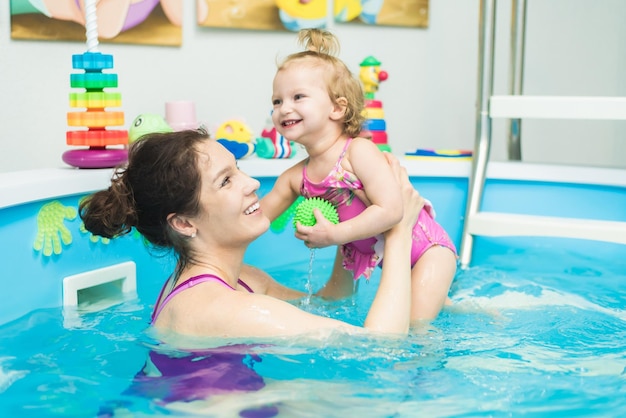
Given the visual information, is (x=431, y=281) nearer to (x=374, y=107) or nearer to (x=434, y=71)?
(x=374, y=107)

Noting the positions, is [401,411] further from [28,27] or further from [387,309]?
[28,27]

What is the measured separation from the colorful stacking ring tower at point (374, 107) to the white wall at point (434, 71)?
380 mm

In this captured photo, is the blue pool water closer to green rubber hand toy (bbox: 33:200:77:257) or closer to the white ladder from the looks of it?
green rubber hand toy (bbox: 33:200:77:257)

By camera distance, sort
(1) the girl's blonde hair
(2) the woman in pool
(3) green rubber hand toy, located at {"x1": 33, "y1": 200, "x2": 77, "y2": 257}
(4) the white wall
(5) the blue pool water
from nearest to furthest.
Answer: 1. (5) the blue pool water
2. (2) the woman in pool
3. (1) the girl's blonde hair
4. (3) green rubber hand toy, located at {"x1": 33, "y1": 200, "x2": 77, "y2": 257}
5. (4) the white wall

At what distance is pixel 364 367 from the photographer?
5.04 feet

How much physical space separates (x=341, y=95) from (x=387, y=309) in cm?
56

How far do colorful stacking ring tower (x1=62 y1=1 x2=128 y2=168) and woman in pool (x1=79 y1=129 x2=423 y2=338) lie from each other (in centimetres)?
65

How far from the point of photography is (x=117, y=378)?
154 centimetres

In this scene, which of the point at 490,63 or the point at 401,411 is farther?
the point at 490,63

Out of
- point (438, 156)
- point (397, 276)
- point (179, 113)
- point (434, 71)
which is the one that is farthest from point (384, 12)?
point (397, 276)

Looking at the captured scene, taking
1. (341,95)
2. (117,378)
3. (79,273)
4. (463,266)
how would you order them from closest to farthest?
1. (117,378)
2. (341,95)
3. (79,273)
4. (463,266)

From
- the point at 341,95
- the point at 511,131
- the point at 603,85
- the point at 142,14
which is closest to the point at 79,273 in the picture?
the point at 341,95

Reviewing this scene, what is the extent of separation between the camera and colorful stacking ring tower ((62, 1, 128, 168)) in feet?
7.38

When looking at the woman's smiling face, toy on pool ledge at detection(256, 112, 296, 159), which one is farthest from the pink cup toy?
the woman's smiling face
